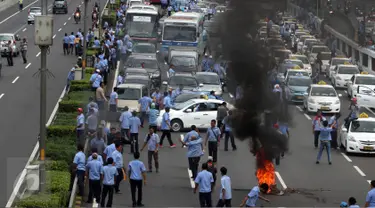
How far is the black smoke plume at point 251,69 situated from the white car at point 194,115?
9.85 metres

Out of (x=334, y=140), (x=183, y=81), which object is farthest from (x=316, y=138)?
(x=183, y=81)

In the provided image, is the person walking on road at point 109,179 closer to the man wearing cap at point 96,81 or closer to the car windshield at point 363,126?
the car windshield at point 363,126

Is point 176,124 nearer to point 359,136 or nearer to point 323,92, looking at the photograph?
point 359,136

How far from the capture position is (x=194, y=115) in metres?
38.3

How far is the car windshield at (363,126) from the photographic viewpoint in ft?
116

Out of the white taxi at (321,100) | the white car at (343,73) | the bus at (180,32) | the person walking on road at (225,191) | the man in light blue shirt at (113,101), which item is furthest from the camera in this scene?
the bus at (180,32)

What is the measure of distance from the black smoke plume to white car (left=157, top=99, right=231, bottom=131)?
9.85 m

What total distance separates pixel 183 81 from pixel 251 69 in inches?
729

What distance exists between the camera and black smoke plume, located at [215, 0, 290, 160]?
83.4ft

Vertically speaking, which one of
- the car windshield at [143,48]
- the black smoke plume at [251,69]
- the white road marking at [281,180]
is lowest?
the car windshield at [143,48]

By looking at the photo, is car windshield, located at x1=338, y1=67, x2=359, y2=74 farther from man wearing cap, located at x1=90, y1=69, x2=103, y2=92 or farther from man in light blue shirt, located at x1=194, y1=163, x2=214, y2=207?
man in light blue shirt, located at x1=194, y1=163, x2=214, y2=207

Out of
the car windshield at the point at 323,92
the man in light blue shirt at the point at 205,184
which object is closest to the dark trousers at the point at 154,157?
the man in light blue shirt at the point at 205,184

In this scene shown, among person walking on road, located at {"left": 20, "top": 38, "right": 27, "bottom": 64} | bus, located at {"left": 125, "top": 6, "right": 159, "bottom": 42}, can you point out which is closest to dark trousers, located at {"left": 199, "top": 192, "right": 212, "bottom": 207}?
person walking on road, located at {"left": 20, "top": 38, "right": 27, "bottom": 64}

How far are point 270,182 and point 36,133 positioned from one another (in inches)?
439
